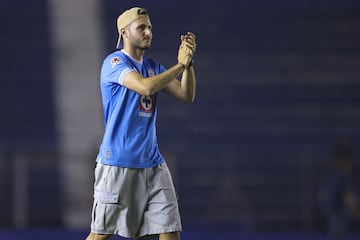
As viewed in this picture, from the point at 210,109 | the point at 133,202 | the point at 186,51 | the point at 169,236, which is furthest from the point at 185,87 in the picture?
the point at 210,109

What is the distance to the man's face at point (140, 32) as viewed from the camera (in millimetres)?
5586

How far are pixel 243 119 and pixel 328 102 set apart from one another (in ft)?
4.27

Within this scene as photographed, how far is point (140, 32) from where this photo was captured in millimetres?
5594

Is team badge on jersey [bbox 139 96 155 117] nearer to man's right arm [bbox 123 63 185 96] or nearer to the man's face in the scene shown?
man's right arm [bbox 123 63 185 96]

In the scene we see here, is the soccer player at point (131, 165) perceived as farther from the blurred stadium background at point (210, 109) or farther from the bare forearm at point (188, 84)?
the blurred stadium background at point (210, 109)

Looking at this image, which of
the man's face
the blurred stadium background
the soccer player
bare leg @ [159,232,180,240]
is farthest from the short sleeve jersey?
the blurred stadium background

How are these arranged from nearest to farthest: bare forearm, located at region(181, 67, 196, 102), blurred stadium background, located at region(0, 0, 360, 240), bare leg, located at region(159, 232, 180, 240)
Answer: bare leg, located at region(159, 232, 180, 240)
bare forearm, located at region(181, 67, 196, 102)
blurred stadium background, located at region(0, 0, 360, 240)

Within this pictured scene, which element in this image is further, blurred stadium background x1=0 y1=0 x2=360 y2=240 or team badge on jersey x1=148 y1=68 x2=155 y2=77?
blurred stadium background x1=0 y1=0 x2=360 y2=240

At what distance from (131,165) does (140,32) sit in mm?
762

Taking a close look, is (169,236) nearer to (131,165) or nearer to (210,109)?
(131,165)

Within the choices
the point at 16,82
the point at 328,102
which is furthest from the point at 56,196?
the point at 328,102

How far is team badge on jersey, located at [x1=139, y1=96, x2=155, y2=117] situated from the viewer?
5559 millimetres

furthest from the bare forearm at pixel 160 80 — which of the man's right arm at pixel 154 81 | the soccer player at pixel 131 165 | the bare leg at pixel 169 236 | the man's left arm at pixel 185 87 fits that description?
the bare leg at pixel 169 236

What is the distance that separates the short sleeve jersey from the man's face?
118mm
